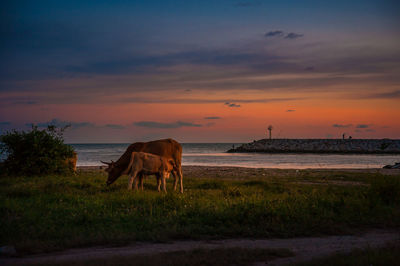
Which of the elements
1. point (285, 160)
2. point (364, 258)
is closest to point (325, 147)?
point (285, 160)

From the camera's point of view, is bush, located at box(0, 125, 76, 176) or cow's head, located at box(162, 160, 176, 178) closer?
cow's head, located at box(162, 160, 176, 178)

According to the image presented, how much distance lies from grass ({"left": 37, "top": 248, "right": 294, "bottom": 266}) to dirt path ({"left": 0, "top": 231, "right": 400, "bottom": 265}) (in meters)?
0.27

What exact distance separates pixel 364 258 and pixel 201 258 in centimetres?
275

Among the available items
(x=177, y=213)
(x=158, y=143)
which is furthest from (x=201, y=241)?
(x=158, y=143)

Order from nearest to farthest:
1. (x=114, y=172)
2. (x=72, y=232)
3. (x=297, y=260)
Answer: (x=297, y=260) < (x=72, y=232) < (x=114, y=172)

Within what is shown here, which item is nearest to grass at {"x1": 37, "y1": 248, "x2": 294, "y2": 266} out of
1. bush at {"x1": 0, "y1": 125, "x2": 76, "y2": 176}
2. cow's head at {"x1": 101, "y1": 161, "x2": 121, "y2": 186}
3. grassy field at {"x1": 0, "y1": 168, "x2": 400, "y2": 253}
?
grassy field at {"x1": 0, "y1": 168, "x2": 400, "y2": 253}

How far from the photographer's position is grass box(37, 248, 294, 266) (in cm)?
654

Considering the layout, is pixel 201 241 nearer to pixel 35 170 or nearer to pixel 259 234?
pixel 259 234

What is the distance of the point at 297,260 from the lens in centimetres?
684

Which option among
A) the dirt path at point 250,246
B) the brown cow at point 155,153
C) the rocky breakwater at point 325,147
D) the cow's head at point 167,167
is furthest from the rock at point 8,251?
the rocky breakwater at point 325,147

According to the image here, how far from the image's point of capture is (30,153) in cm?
2022

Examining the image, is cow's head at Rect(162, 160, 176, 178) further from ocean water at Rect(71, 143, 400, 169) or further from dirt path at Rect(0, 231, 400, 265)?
ocean water at Rect(71, 143, 400, 169)

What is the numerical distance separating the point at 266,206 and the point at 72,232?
505 cm

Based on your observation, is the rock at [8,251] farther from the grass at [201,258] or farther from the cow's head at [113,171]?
the cow's head at [113,171]
